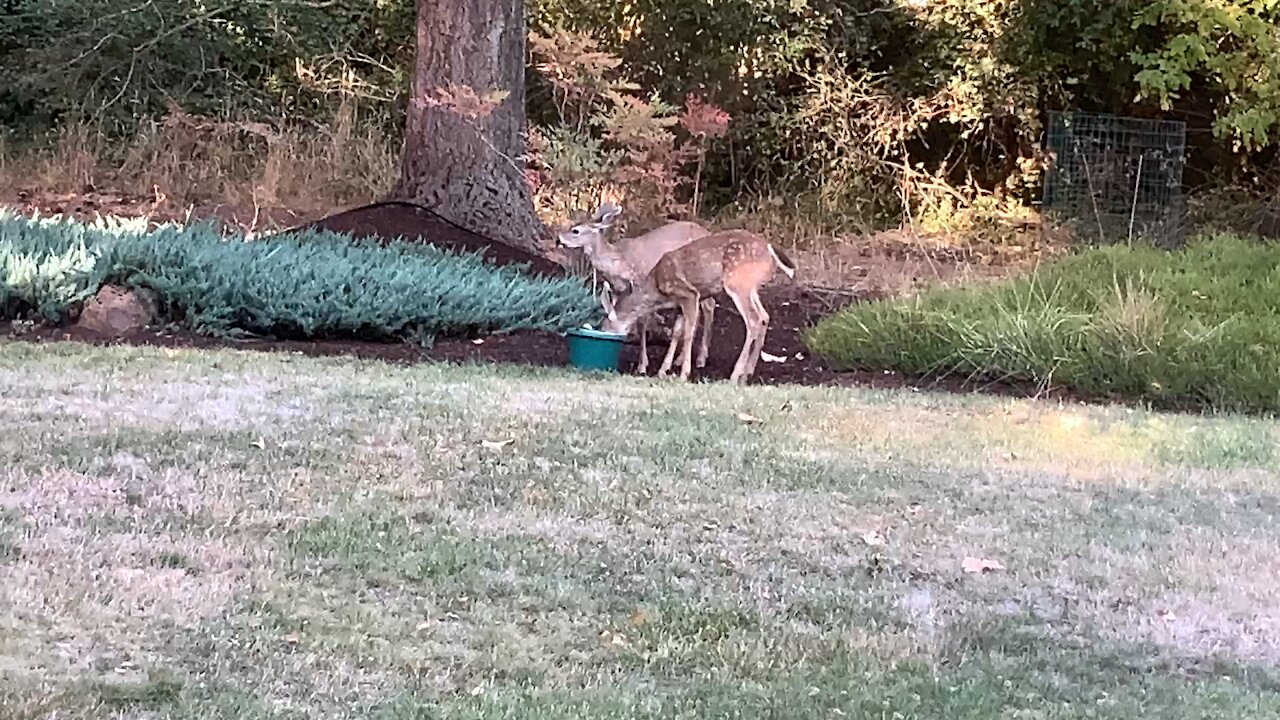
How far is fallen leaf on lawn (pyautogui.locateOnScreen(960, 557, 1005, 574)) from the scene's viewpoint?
4336 millimetres

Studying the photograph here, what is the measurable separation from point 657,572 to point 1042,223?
11882mm

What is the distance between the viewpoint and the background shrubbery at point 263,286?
8195mm

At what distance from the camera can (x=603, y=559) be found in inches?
167

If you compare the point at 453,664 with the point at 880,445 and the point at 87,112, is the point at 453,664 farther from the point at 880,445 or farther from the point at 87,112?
the point at 87,112

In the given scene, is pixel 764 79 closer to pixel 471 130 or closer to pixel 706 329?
pixel 471 130

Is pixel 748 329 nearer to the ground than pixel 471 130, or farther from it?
nearer to the ground

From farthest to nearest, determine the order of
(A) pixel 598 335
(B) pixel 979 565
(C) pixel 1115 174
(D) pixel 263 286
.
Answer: (C) pixel 1115 174 < (D) pixel 263 286 < (A) pixel 598 335 < (B) pixel 979 565

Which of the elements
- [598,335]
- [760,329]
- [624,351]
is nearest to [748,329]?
[760,329]

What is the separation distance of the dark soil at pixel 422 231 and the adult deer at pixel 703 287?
1975 mm

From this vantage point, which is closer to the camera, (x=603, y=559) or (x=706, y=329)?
(x=603, y=559)

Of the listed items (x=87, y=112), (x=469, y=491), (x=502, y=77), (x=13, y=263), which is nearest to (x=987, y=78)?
(x=502, y=77)

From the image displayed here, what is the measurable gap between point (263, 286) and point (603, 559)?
4.63m

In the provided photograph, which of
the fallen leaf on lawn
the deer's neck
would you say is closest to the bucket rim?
the deer's neck

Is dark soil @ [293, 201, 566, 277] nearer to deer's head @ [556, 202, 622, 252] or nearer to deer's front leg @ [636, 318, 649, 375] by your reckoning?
deer's head @ [556, 202, 622, 252]
